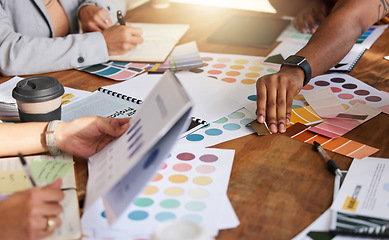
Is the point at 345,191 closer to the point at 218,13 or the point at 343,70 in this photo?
the point at 343,70

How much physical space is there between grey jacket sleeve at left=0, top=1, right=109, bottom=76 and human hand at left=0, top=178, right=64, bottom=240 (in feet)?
2.61

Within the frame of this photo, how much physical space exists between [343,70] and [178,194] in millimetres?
818

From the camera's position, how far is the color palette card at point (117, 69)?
54.6 inches

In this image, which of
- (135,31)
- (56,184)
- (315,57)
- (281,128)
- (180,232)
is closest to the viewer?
(180,232)

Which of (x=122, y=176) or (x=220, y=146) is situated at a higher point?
(x=122, y=176)

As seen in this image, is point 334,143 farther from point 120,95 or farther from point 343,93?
point 120,95

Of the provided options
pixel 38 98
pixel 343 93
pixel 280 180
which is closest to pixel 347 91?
pixel 343 93

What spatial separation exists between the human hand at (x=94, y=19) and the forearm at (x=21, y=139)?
0.81 meters

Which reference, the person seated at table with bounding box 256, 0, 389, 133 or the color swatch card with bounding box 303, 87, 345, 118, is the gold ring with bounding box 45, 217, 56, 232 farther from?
the color swatch card with bounding box 303, 87, 345, 118

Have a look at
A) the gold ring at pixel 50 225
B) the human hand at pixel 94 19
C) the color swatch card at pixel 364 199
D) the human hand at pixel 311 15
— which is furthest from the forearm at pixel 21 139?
the human hand at pixel 311 15

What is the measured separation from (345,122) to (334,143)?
4.5 inches

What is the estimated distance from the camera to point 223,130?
1049 mm

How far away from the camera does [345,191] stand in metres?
0.81

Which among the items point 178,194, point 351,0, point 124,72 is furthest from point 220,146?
point 351,0
